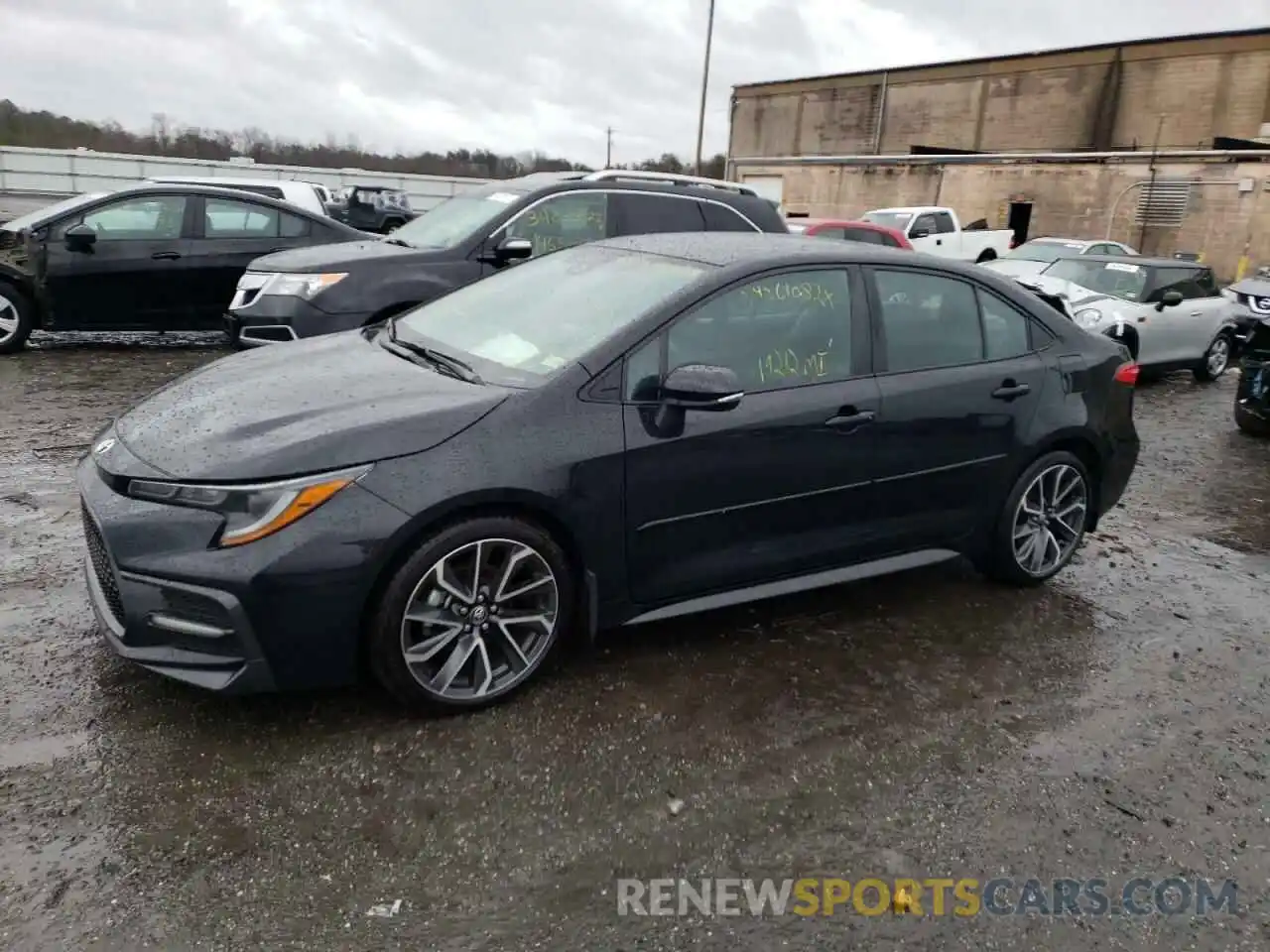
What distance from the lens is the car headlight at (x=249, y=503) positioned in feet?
9.34

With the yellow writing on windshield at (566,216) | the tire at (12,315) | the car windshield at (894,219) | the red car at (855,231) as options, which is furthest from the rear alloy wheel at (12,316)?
the car windshield at (894,219)

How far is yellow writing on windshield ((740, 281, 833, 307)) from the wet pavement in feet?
4.56

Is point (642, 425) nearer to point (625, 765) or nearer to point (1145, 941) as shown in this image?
point (625, 765)

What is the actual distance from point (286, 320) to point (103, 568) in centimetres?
430

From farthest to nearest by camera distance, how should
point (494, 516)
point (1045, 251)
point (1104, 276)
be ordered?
point (1045, 251) → point (1104, 276) → point (494, 516)

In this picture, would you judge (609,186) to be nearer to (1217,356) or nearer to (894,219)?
(1217,356)

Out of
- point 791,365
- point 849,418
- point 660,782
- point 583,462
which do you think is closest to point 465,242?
point 791,365

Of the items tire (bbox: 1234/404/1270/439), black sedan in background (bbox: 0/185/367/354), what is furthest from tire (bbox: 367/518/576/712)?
tire (bbox: 1234/404/1270/439)

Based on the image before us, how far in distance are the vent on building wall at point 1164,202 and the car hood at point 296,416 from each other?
91.9 ft

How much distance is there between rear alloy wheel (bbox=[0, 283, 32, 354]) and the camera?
8.50 metres

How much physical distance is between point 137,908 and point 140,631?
2.84ft

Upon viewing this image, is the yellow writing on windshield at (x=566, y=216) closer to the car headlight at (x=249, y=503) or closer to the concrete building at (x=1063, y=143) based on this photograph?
the car headlight at (x=249, y=503)

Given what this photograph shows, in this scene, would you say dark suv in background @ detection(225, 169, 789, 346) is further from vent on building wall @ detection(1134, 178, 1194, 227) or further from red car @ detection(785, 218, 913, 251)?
vent on building wall @ detection(1134, 178, 1194, 227)

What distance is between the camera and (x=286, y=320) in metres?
7.02
